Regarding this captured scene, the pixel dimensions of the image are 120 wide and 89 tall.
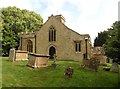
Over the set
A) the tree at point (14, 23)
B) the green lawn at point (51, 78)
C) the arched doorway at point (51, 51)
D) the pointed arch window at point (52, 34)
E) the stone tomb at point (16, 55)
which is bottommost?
the green lawn at point (51, 78)

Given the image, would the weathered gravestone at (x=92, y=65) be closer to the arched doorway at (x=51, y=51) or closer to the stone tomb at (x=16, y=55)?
the stone tomb at (x=16, y=55)

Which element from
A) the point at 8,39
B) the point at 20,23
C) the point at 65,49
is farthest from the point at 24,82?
the point at 20,23

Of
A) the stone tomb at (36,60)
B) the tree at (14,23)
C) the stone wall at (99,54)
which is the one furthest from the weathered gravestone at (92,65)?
the tree at (14,23)

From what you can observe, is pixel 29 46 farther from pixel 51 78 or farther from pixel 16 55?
pixel 51 78

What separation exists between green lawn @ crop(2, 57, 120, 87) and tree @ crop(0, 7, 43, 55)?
2727cm

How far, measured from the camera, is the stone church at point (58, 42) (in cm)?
4125

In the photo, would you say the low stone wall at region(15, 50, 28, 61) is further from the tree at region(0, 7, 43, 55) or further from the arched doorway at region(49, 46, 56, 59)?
the tree at region(0, 7, 43, 55)

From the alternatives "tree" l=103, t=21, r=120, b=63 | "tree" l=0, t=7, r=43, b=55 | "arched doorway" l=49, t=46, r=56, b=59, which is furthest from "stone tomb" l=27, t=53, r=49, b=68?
"tree" l=0, t=7, r=43, b=55

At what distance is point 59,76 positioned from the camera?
941 inches

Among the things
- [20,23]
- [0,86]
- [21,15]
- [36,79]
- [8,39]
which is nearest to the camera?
[0,86]

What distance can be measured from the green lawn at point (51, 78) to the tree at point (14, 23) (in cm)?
2727

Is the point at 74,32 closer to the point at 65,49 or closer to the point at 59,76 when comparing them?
the point at 65,49

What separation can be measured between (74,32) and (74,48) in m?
2.79

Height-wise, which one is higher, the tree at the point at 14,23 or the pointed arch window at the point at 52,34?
the tree at the point at 14,23
